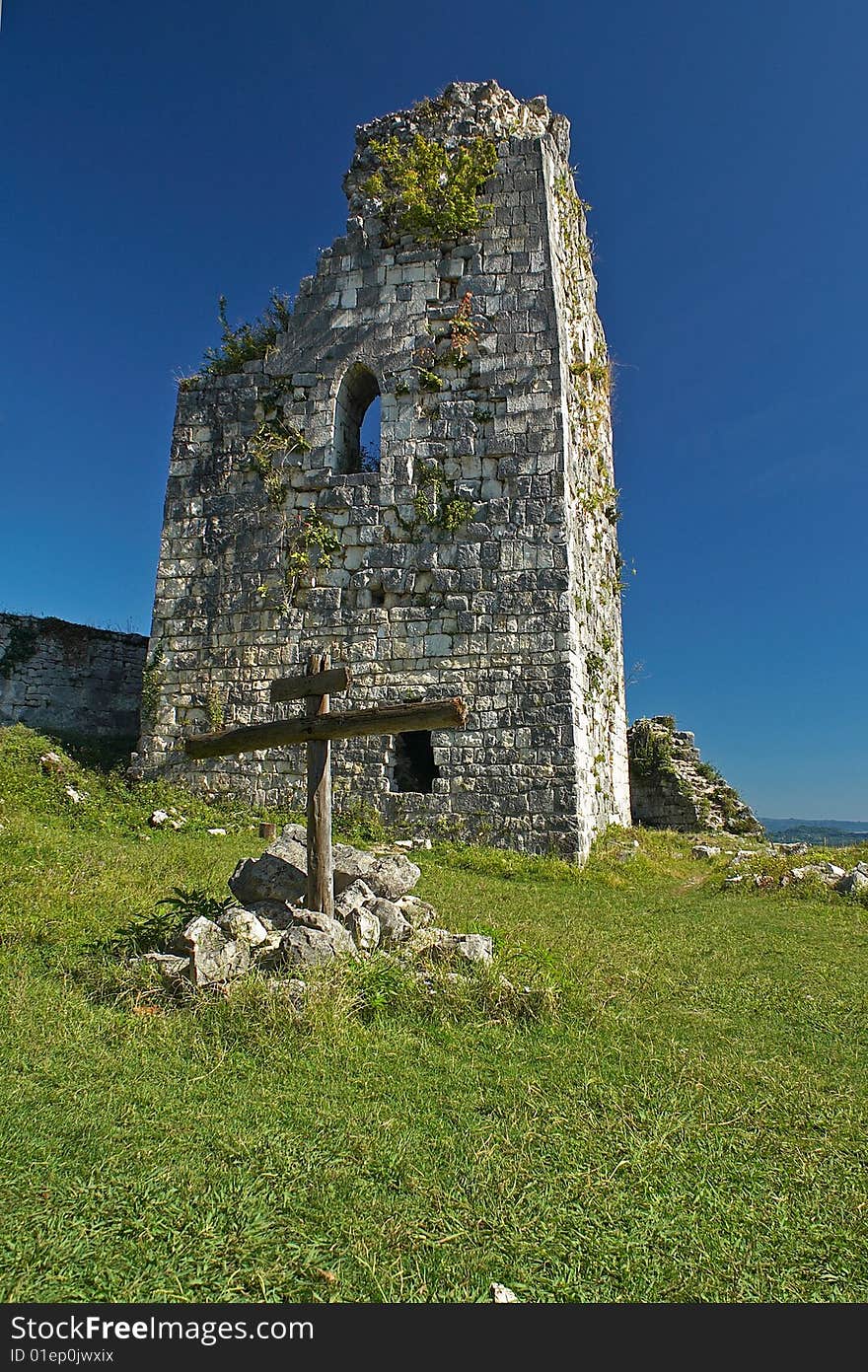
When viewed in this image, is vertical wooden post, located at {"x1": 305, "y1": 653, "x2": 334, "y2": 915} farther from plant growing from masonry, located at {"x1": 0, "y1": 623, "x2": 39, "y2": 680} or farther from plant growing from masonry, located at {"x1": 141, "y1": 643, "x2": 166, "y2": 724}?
plant growing from masonry, located at {"x1": 0, "y1": 623, "x2": 39, "y2": 680}

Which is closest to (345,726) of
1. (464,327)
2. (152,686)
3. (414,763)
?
(414,763)

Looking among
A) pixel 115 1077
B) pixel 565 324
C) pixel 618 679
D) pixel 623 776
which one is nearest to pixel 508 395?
pixel 565 324

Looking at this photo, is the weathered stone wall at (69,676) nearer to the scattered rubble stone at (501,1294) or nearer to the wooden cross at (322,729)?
the wooden cross at (322,729)

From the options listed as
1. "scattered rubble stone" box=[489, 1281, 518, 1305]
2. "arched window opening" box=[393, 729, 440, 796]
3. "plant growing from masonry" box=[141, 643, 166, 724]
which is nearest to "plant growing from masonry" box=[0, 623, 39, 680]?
"plant growing from masonry" box=[141, 643, 166, 724]

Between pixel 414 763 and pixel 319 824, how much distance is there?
5.72 metres

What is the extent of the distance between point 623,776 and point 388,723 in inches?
339

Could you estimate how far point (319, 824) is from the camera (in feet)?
16.4

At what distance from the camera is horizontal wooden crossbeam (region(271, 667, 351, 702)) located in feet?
16.6

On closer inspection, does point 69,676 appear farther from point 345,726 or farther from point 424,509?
point 345,726

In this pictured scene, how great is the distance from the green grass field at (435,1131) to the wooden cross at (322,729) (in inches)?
31.3

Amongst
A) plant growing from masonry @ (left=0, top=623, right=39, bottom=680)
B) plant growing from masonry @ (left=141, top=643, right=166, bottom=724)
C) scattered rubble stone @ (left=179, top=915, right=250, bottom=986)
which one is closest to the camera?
scattered rubble stone @ (left=179, top=915, right=250, bottom=986)

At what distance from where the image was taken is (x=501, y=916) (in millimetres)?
6762

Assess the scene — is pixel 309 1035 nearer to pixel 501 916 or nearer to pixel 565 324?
pixel 501 916

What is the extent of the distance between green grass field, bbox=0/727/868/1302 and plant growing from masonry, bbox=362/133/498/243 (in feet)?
32.6
